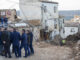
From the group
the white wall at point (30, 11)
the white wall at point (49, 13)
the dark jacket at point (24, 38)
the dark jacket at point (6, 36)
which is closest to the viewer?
the dark jacket at point (6, 36)

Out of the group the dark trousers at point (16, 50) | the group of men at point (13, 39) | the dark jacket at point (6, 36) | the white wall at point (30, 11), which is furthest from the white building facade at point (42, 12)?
the dark jacket at point (6, 36)

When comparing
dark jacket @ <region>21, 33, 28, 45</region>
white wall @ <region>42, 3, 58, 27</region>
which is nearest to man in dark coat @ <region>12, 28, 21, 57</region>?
dark jacket @ <region>21, 33, 28, 45</region>

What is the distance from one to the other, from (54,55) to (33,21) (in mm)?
16726

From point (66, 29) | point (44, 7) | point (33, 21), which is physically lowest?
point (66, 29)

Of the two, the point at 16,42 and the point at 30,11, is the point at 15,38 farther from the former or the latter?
the point at 30,11

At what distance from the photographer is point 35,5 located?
27781mm

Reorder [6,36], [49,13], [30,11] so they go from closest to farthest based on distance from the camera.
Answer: [6,36], [30,11], [49,13]

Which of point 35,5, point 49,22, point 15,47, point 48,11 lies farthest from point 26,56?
point 48,11

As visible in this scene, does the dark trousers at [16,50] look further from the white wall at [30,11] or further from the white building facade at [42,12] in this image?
the white wall at [30,11]

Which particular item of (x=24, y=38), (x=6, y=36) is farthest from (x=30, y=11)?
(x=6, y=36)

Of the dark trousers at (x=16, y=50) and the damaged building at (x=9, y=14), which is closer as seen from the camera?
the dark trousers at (x=16, y=50)

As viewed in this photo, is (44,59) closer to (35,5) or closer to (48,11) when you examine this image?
(35,5)

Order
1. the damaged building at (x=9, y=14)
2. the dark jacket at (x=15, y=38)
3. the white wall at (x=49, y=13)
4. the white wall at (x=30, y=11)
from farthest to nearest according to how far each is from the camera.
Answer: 1. the white wall at (x=49, y=13)
2. the white wall at (x=30, y=11)
3. the damaged building at (x=9, y=14)
4. the dark jacket at (x=15, y=38)

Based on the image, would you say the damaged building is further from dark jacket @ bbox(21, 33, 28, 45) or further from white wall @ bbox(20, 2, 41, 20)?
dark jacket @ bbox(21, 33, 28, 45)
